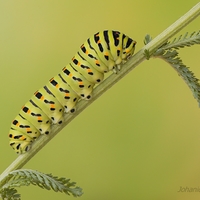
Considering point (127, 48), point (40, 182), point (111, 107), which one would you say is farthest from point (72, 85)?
point (111, 107)

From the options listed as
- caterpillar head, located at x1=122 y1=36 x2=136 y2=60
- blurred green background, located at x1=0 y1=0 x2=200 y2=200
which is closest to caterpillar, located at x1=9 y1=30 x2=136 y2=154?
caterpillar head, located at x1=122 y1=36 x2=136 y2=60

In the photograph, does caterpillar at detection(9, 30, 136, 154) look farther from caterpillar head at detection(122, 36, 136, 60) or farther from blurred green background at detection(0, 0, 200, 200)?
blurred green background at detection(0, 0, 200, 200)

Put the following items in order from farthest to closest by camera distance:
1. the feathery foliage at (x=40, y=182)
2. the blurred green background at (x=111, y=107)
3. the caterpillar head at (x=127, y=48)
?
1. the blurred green background at (x=111, y=107)
2. the caterpillar head at (x=127, y=48)
3. the feathery foliage at (x=40, y=182)

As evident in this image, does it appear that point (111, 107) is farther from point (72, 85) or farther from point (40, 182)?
point (40, 182)

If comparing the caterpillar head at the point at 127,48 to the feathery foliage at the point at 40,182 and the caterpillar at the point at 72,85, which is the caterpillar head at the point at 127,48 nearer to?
the caterpillar at the point at 72,85

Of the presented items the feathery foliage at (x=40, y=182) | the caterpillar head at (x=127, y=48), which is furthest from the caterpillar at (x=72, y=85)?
the feathery foliage at (x=40, y=182)

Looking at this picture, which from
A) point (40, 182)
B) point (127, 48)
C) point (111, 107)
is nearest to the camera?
point (40, 182)
